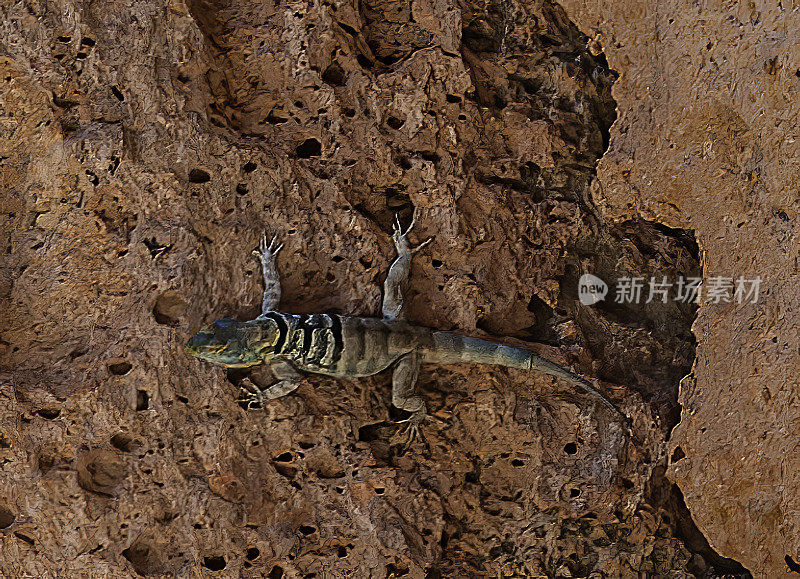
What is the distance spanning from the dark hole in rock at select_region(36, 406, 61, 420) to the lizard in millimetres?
779

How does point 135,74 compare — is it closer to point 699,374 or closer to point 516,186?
point 516,186

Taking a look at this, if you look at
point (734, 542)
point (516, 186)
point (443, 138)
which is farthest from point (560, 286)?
point (734, 542)

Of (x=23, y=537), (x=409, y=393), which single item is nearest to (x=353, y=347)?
(x=409, y=393)

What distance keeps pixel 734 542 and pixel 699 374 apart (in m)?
0.90

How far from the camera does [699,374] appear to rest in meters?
3.41

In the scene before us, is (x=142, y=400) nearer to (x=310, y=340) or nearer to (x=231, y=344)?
(x=231, y=344)

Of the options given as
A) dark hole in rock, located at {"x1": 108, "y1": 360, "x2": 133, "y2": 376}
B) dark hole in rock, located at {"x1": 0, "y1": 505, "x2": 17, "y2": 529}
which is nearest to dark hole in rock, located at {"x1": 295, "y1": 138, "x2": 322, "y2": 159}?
dark hole in rock, located at {"x1": 108, "y1": 360, "x2": 133, "y2": 376}

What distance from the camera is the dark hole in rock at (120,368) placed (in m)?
3.24

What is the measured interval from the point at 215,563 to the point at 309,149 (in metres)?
2.28

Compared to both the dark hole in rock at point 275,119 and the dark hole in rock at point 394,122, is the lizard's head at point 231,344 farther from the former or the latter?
the dark hole in rock at point 394,122

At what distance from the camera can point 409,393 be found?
11.3 ft

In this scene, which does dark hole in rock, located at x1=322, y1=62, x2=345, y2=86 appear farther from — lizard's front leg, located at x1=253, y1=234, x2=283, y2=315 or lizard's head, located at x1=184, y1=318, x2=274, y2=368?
lizard's head, located at x1=184, y1=318, x2=274, y2=368

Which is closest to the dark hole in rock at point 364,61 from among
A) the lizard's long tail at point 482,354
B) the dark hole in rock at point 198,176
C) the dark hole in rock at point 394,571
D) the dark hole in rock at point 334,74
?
the dark hole in rock at point 334,74

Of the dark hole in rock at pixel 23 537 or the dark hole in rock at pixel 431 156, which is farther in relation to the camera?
the dark hole in rock at pixel 431 156
